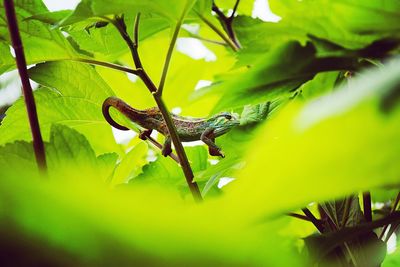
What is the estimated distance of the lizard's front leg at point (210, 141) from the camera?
588mm

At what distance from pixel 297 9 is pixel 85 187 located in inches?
7.4

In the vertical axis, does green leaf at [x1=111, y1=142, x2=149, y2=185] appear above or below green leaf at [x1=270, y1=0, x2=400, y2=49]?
above

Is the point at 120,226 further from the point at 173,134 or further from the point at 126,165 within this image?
the point at 126,165

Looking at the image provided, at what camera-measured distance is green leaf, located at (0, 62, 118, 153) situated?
50 cm

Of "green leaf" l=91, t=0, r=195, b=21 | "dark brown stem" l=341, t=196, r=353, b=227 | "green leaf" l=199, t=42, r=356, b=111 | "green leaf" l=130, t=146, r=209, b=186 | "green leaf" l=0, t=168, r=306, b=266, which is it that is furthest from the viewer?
"green leaf" l=130, t=146, r=209, b=186

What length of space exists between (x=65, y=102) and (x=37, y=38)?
132 mm

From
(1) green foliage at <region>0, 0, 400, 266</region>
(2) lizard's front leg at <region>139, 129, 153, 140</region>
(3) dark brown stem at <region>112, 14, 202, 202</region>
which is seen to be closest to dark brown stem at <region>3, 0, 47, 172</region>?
(1) green foliage at <region>0, 0, 400, 266</region>

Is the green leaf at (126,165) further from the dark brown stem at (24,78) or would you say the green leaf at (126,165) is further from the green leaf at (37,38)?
the dark brown stem at (24,78)

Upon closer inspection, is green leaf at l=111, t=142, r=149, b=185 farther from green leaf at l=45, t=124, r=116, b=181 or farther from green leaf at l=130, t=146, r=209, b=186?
green leaf at l=45, t=124, r=116, b=181

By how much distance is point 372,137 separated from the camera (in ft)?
0.36

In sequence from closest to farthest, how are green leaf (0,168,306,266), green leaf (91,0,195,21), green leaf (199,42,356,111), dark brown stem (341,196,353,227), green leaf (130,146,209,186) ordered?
green leaf (0,168,306,266) → green leaf (199,42,356,111) → green leaf (91,0,195,21) → dark brown stem (341,196,353,227) → green leaf (130,146,209,186)

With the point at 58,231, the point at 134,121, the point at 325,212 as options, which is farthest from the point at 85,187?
the point at 134,121

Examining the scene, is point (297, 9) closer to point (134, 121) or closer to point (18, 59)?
point (18, 59)

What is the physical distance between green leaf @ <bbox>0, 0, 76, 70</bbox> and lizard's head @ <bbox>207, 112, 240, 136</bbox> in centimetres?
22
